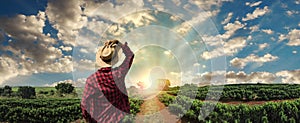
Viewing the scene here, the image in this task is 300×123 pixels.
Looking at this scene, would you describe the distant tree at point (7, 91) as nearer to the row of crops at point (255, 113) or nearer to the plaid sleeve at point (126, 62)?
the row of crops at point (255, 113)

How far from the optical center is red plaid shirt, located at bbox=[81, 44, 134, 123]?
3896 millimetres

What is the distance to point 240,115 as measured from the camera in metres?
11.0

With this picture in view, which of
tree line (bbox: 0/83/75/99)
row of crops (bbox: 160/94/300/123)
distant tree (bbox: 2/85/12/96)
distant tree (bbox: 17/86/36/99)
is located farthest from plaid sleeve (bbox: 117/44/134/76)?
distant tree (bbox: 2/85/12/96)

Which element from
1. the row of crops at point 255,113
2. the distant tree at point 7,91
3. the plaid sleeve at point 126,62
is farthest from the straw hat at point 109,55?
the distant tree at point 7,91

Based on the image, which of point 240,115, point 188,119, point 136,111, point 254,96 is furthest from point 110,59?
point 254,96

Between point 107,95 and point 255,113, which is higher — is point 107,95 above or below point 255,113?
above

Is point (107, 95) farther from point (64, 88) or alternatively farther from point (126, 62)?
point (64, 88)

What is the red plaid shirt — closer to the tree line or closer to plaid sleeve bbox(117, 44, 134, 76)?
plaid sleeve bbox(117, 44, 134, 76)

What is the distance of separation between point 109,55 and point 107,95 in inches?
20.5

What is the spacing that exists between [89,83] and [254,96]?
22681mm

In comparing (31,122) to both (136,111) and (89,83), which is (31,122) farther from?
(89,83)

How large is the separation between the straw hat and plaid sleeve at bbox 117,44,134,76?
0.10 m

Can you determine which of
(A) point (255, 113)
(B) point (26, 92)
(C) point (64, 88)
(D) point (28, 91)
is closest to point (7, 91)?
(B) point (26, 92)

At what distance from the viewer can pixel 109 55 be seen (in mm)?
4012
